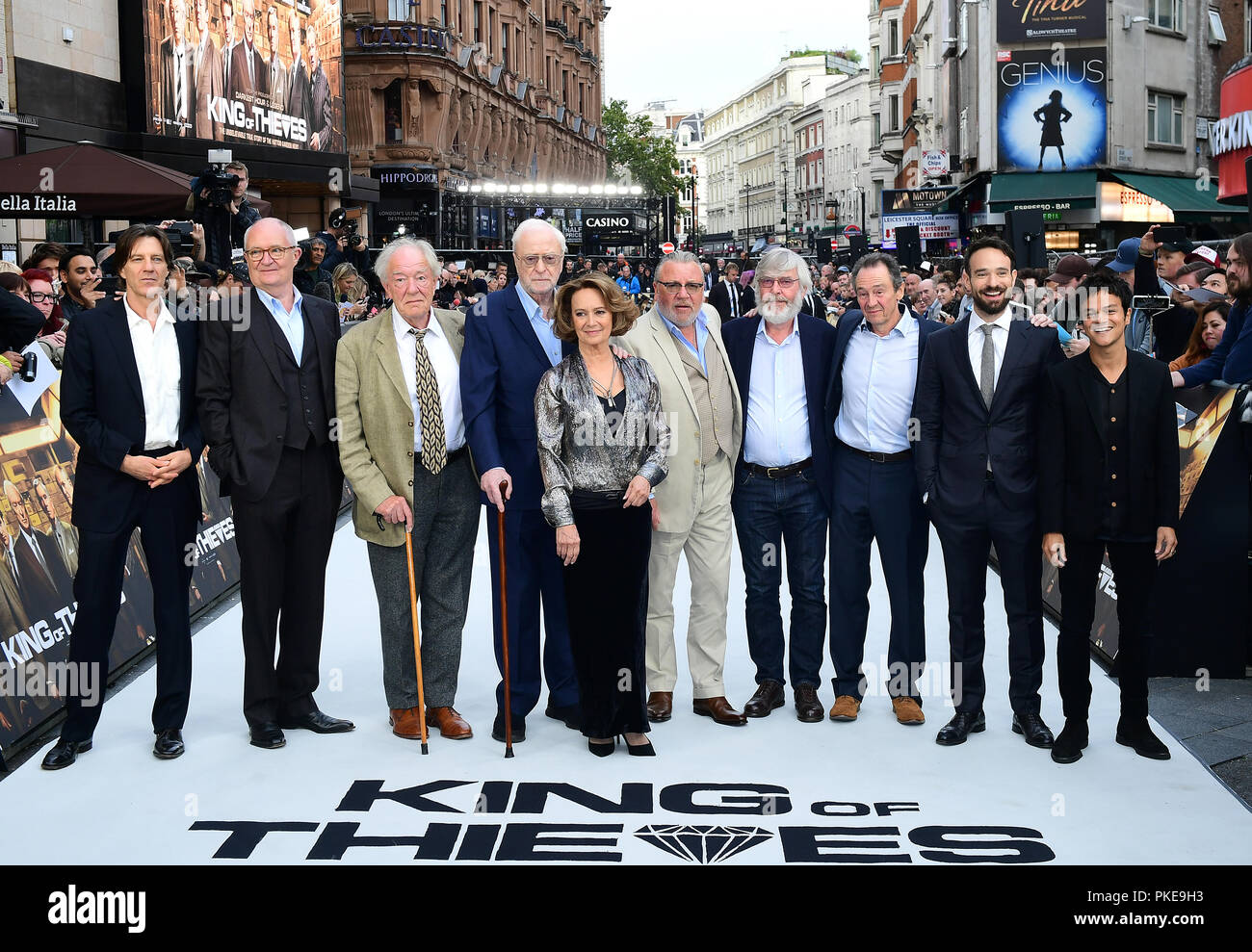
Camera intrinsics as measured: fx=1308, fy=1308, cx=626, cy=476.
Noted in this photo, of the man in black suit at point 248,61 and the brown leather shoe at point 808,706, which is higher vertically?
the man in black suit at point 248,61

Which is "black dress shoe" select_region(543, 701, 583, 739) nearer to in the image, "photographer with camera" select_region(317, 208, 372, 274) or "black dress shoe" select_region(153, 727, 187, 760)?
"black dress shoe" select_region(153, 727, 187, 760)

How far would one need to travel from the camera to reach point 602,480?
17.5 feet

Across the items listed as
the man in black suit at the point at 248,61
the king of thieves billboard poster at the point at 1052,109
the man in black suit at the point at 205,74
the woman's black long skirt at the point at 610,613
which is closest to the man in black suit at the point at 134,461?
the woman's black long skirt at the point at 610,613

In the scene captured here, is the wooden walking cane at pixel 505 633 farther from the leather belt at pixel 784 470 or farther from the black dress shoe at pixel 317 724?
the leather belt at pixel 784 470

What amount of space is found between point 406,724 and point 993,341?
304 centimetres

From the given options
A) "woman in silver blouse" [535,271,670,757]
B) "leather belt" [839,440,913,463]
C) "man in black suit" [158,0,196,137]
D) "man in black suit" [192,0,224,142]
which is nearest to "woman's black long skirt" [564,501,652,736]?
"woman in silver blouse" [535,271,670,757]

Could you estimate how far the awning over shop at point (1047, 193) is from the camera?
102 ft

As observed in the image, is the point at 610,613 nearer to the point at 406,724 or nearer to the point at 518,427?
the point at 518,427

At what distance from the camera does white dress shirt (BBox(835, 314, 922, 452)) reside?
581 centimetres

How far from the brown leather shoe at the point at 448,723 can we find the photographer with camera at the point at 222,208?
402cm

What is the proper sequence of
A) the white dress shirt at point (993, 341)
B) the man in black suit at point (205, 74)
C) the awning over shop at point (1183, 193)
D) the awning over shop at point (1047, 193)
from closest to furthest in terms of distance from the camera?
the white dress shirt at point (993, 341) < the man in black suit at point (205, 74) < the awning over shop at point (1183, 193) < the awning over shop at point (1047, 193)

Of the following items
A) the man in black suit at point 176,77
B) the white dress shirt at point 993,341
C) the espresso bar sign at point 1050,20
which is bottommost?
the white dress shirt at point 993,341

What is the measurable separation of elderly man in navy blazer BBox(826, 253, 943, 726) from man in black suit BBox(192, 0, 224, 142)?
18963mm
